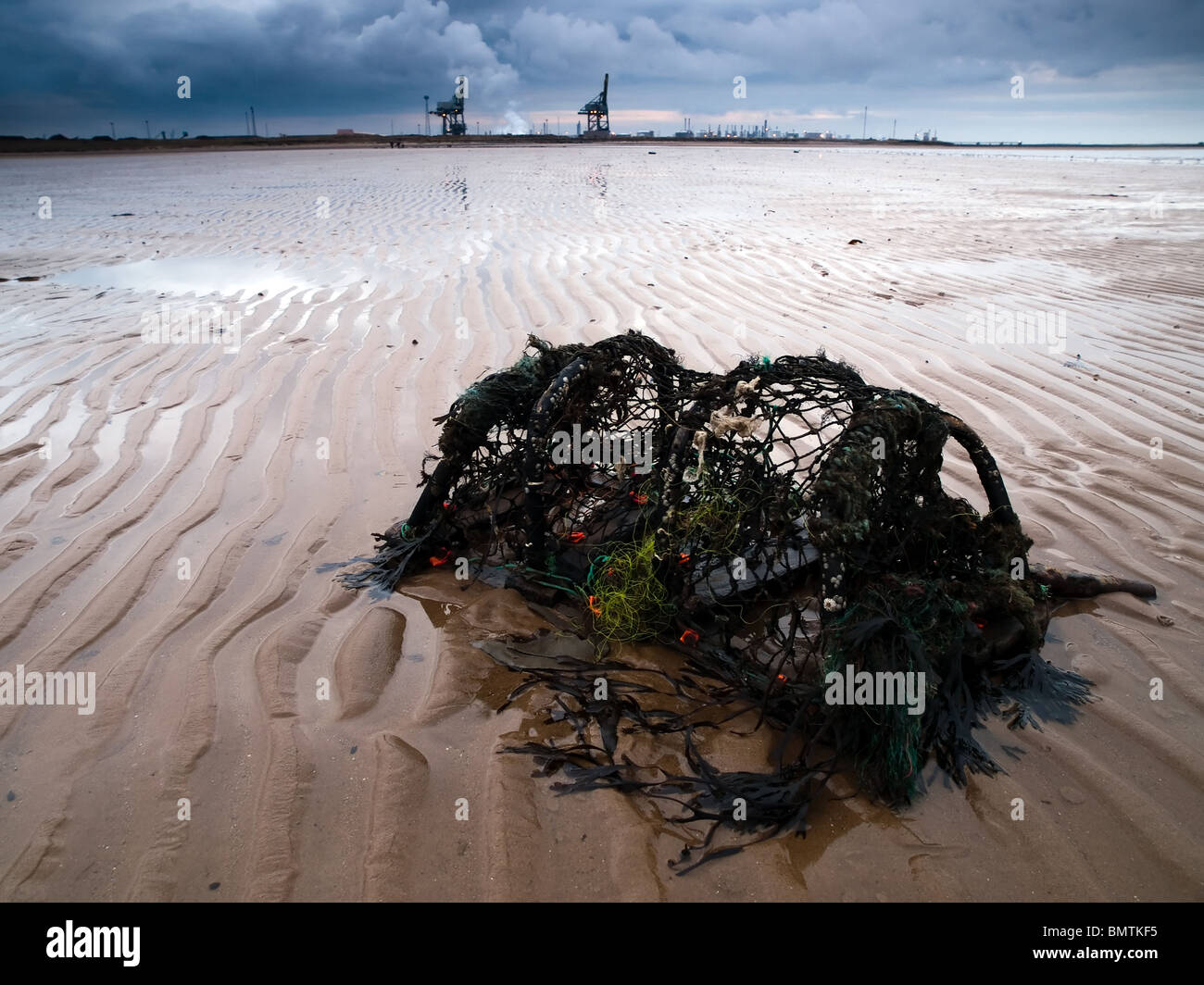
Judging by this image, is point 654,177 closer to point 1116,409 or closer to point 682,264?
point 682,264

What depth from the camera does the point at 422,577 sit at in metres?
3.47

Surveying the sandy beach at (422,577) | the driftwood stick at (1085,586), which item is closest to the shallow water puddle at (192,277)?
the sandy beach at (422,577)

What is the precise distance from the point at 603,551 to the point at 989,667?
1.56 metres

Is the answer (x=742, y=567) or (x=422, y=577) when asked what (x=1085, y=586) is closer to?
→ (x=742, y=567)

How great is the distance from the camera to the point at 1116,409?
197 inches

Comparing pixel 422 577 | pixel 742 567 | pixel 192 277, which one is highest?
pixel 192 277

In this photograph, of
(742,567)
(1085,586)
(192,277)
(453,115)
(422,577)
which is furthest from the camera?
(453,115)

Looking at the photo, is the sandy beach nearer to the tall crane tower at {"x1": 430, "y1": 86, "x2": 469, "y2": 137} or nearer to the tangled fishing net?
the tangled fishing net

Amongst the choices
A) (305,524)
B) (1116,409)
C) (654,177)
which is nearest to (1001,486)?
(1116,409)

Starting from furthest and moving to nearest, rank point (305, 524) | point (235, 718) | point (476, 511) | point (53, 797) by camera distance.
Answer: point (305, 524), point (476, 511), point (235, 718), point (53, 797)

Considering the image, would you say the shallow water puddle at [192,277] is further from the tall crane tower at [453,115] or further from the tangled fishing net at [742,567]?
the tall crane tower at [453,115]

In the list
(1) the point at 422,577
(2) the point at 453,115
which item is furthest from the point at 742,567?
(2) the point at 453,115

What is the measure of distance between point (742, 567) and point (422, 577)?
149 centimetres

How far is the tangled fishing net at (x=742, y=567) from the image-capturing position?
7.64ft
